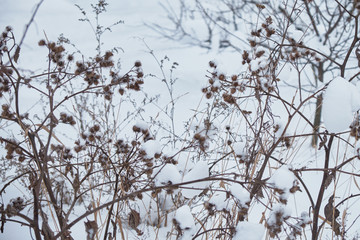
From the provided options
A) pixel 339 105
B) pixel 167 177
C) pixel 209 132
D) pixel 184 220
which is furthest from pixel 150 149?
pixel 209 132

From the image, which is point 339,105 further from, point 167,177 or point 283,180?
point 167,177

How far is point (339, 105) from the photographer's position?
0.93 m

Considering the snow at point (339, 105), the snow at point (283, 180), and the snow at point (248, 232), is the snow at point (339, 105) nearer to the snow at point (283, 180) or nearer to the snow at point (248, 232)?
the snow at point (283, 180)

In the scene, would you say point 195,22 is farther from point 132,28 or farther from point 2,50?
point 2,50

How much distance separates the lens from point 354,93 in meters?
0.97

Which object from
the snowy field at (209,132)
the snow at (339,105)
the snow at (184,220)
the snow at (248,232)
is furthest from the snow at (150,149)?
the snow at (339,105)

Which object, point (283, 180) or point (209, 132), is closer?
point (283, 180)

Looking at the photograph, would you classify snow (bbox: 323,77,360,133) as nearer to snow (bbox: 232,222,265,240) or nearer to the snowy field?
the snowy field

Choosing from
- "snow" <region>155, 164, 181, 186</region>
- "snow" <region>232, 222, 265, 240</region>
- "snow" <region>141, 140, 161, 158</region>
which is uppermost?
"snow" <region>141, 140, 161, 158</region>

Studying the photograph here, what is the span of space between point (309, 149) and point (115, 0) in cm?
525

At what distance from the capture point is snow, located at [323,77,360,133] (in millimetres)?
917

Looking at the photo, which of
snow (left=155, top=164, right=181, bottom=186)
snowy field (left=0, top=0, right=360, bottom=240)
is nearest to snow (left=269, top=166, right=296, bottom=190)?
snowy field (left=0, top=0, right=360, bottom=240)

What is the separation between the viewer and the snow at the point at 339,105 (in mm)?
917

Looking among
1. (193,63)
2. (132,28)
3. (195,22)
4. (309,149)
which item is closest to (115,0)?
(132,28)
